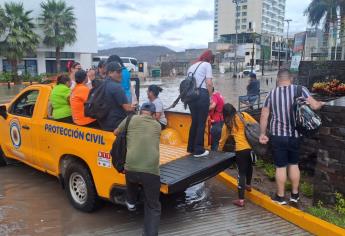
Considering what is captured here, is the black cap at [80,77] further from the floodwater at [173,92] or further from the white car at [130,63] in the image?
the white car at [130,63]

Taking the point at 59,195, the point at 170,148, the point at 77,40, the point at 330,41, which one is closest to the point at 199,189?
the point at 170,148

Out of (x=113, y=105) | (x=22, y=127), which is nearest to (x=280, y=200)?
(x=113, y=105)

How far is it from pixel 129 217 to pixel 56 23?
36319 mm

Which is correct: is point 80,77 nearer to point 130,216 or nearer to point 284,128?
point 130,216

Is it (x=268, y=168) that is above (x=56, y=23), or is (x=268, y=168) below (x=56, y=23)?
below

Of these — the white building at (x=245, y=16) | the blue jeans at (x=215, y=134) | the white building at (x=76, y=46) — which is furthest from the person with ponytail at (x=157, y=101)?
the white building at (x=245, y=16)

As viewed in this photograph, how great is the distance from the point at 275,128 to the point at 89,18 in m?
41.0

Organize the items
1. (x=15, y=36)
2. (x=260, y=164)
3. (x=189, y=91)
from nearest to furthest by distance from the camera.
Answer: (x=189, y=91), (x=260, y=164), (x=15, y=36)

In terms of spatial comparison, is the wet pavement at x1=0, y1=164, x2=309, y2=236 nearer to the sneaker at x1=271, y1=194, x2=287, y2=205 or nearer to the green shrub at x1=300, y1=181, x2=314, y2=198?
the sneaker at x1=271, y1=194, x2=287, y2=205

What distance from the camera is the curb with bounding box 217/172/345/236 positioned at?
402 cm

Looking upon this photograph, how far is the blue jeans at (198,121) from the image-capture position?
5055mm

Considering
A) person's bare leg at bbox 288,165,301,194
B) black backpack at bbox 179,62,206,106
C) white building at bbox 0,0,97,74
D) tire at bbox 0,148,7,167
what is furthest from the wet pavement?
white building at bbox 0,0,97,74

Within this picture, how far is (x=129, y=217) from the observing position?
4672mm

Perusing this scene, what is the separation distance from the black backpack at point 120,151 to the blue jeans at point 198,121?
1498 millimetres
